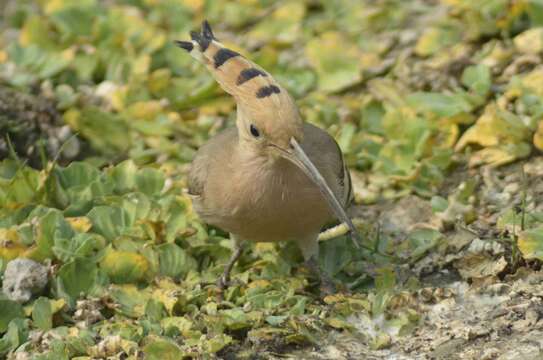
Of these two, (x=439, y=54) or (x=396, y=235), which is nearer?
(x=396, y=235)

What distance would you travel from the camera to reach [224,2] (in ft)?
24.4

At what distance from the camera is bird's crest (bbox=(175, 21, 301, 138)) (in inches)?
163

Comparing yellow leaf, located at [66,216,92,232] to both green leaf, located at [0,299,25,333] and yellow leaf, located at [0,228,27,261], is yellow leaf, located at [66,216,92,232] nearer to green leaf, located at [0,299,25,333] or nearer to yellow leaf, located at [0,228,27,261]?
yellow leaf, located at [0,228,27,261]

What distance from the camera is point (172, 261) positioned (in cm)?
491

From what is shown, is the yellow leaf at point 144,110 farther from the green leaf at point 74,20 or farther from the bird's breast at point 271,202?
the bird's breast at point 271,202

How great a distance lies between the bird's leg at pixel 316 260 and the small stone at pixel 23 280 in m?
1.15

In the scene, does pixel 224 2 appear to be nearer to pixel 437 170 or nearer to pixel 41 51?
pixel 41 51

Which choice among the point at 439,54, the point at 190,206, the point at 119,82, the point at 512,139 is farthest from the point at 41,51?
the point at 512,139

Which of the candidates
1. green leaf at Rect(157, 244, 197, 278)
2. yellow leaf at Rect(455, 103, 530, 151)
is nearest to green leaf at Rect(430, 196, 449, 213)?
yellow leaf at Rect(455, 103, 530, 151)

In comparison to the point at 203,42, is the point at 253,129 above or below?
below

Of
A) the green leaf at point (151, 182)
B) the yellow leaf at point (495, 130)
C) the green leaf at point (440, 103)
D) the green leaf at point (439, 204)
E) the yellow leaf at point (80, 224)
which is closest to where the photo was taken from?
the yellow leaf at point (80, 224)

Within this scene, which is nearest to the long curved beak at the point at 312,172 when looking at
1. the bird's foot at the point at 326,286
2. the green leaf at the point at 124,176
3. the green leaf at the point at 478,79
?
the bird's foot at the point at 326,286

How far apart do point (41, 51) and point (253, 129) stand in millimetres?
2797

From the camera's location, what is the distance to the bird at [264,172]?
13.7ft
